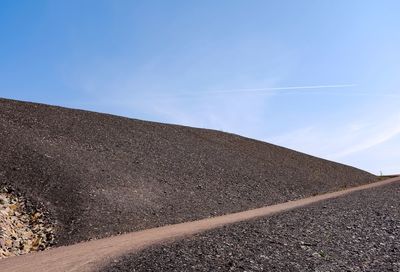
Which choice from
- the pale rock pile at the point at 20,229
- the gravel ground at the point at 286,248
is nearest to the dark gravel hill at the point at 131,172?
the pale rock pile at the point at 20,229

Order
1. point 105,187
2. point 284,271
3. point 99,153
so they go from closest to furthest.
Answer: point 284,271 < point 105,187 < point 99,153

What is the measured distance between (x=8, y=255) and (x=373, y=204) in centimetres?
1310

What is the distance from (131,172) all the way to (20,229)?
9.20 meters

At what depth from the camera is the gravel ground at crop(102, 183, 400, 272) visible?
8898 millimetres

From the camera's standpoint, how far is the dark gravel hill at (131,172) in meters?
17.6

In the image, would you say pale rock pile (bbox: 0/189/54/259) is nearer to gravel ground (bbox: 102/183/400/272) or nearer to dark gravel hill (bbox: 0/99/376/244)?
dark gravel hill (bbox: 0/99/376/244)

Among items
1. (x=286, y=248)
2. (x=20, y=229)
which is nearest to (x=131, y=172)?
(x=20, y=229)

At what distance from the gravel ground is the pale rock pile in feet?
16.6

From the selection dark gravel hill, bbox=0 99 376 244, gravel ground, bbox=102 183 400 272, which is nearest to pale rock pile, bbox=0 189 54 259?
dark gravel hill, bbox=0 99 376 244

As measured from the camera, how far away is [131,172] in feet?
76.6

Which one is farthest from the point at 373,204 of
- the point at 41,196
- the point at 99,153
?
the point at 99,153

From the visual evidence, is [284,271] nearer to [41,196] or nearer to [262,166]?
[41,196]

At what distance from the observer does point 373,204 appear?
1769cm

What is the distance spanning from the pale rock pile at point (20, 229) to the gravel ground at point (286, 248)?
505 cm
